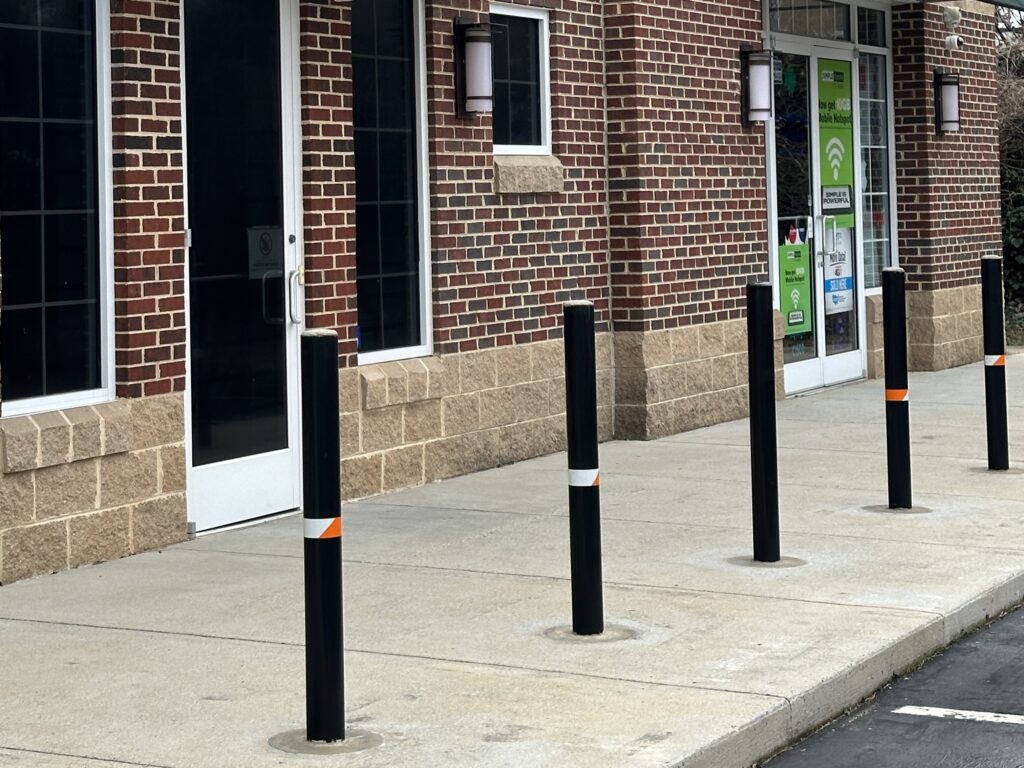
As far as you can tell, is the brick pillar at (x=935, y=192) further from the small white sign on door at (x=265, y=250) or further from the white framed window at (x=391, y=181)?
the small white sign on door at (x=265, y=250)

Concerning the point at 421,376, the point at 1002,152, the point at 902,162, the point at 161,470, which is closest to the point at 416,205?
the point at 421,376

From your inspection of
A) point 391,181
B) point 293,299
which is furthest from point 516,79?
point 293,299

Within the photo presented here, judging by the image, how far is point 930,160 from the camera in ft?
53.6

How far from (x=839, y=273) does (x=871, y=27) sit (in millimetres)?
2346

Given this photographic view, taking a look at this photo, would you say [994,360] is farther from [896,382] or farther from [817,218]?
[817,218]

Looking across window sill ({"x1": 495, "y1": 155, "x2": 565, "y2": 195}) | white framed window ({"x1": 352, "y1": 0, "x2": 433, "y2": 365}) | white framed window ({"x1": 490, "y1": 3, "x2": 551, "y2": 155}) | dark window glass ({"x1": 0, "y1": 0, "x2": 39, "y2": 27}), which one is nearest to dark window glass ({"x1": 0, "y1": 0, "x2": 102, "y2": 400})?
dark window glass ({"x1": 0, "y1": 0, "x2": 39, "y2": 27})

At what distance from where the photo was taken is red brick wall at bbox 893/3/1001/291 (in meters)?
16.3

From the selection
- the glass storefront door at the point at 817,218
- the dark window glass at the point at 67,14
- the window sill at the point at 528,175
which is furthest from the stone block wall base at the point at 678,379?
the dark window glass at the point at 67,14

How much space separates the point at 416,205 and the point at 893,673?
204 inches

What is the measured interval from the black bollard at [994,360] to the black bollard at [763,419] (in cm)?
266

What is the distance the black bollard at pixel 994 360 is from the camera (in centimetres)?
995

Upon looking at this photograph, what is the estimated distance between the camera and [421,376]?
10.4 metres

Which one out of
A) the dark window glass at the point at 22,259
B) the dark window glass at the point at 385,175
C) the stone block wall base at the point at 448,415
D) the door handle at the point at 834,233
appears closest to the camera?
the dark window glass at the point at 22,259

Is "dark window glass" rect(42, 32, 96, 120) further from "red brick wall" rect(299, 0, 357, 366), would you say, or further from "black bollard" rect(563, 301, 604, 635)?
"black bollard" rect(563, 301, 604, 635)
